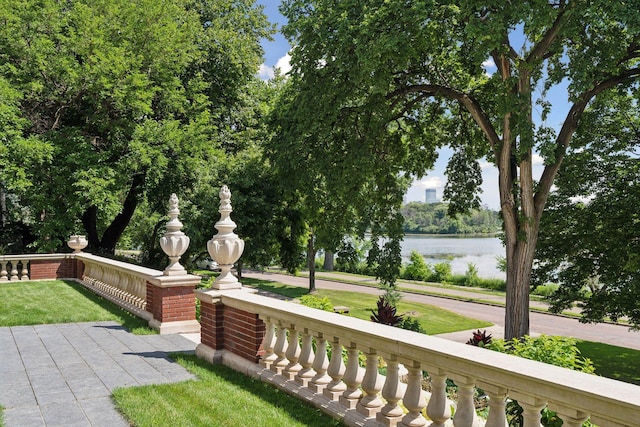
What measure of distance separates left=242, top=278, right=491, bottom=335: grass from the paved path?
15.6 m

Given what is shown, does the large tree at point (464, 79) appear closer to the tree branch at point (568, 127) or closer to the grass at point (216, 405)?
the tree branch at point (568, 127)

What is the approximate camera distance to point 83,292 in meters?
14.2

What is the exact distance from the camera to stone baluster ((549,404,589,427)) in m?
2.73

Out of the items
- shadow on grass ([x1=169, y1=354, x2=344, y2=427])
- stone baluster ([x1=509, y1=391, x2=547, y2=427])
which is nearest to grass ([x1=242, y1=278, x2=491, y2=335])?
shadow on grass ([x1=169, y1=354, x2=344, y2=427])

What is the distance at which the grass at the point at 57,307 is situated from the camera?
389 inches

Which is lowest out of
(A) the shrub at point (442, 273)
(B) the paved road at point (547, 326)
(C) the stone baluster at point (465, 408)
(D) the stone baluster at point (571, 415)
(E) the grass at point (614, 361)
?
(B) the paved road at point (547, 326)

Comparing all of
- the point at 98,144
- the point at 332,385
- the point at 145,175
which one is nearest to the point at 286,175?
the point at 145,175

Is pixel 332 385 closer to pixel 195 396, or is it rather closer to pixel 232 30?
pixel 195 396

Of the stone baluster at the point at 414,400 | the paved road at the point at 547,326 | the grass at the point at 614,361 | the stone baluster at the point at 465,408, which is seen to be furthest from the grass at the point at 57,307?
the paved road at the point at 547,326

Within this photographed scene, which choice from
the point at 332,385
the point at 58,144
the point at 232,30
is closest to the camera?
the point at 332,385

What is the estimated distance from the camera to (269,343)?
596cm

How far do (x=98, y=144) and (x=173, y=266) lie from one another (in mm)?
13389

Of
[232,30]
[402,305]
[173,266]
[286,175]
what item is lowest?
[402,305]

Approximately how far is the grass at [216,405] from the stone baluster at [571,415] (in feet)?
7.21
